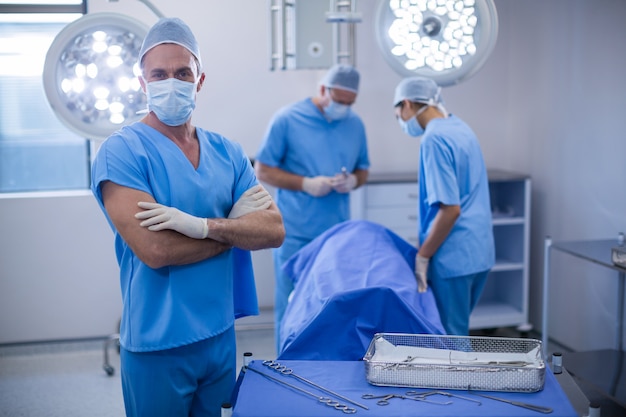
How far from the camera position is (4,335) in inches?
152

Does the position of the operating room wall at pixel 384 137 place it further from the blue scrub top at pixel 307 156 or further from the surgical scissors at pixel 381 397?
the surgical scissors at pixel 381 397

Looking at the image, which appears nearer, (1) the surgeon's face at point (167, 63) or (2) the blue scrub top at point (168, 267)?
(2) the blue scrub top at point (168, 267)

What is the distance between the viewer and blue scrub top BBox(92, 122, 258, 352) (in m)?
1.62

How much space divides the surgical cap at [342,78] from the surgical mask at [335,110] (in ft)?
0.24

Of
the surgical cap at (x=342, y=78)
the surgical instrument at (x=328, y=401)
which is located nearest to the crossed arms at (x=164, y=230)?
the surgical instrument at (x=328, y=401)

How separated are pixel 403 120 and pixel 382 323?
1.03 meters

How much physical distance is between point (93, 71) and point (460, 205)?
1.37 metres

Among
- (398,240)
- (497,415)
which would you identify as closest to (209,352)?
(497,415)

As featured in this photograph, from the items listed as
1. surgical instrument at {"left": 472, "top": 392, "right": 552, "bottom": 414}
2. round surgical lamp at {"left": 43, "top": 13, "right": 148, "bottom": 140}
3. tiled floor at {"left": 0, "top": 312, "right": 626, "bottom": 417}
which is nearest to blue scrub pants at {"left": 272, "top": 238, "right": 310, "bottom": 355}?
tiled floor at {"left": 0, "top": 312, "right": 626, "bottom": 417}

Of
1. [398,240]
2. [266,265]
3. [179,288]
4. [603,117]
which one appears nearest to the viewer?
Answer: [179,288]

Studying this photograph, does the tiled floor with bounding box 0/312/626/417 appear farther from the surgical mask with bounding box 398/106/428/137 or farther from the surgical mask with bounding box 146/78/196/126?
the surgical mask with bounding box 146/78/196/126

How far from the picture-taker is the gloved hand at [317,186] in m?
3.09

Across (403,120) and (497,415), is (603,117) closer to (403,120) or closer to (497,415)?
(403,120)

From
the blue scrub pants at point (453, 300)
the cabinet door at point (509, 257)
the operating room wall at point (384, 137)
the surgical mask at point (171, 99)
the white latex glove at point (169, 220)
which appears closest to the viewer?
the white latex glove at point (169, 220)
